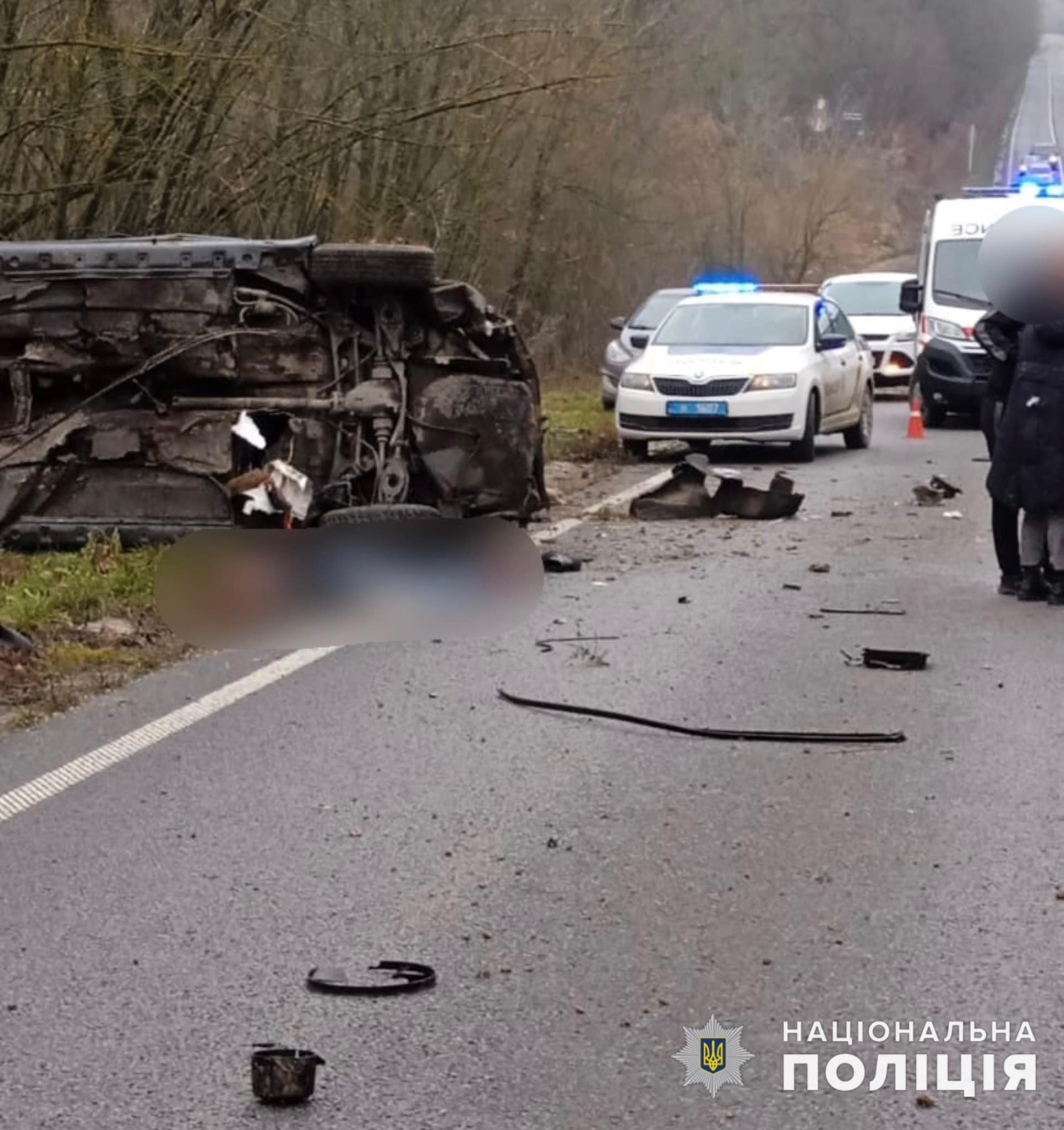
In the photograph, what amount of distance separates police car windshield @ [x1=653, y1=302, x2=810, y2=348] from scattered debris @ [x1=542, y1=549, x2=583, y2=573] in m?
6.69

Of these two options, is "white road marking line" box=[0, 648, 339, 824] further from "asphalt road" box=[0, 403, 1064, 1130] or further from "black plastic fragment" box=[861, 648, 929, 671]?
"black plastic fragment" box=[861, 648, 929, 671]

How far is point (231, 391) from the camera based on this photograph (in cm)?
1048

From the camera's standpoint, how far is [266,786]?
620 cm

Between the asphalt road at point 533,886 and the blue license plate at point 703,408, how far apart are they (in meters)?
7.95

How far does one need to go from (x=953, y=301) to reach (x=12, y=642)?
13.9 metres

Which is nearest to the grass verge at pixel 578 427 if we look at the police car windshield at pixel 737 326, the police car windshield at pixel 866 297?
the police car windshield at pixel 737 326

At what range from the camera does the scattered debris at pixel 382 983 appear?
443 cm

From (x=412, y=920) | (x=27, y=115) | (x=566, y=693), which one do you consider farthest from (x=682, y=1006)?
(x=27, y=115)

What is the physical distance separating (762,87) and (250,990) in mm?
37767

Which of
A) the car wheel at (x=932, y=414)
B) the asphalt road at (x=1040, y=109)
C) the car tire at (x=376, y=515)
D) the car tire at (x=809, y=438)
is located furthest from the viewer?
the asphalt road at (x=1040, y=109)

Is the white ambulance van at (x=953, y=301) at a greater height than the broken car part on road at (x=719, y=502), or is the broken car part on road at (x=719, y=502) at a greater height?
the white ambulance van at (x=953, y=301)

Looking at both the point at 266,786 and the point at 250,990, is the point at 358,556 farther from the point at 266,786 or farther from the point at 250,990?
the point at 250,990

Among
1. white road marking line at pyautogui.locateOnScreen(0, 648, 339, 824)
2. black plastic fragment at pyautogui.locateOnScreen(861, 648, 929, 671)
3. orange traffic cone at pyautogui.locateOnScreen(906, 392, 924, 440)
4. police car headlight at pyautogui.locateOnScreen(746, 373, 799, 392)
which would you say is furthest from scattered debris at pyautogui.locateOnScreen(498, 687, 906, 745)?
orange traffic cone at pyautogui.locateOnScreen(906, 392, 924, 440)

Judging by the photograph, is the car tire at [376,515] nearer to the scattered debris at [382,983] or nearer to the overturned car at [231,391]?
the overturned car at [231,391]
